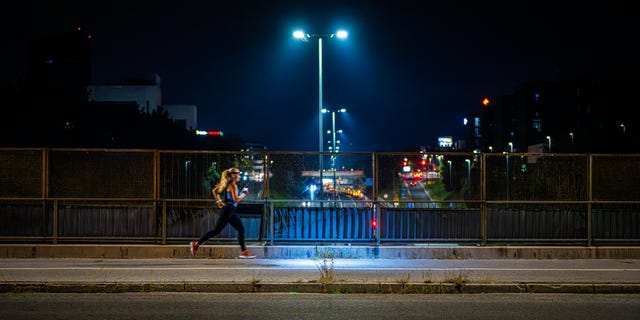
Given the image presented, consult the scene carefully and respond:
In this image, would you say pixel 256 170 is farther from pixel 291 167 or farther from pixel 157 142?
pixel 157 142

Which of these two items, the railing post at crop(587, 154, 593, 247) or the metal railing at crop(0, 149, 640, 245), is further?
the railing post at crop(587, 154, 593, 247)

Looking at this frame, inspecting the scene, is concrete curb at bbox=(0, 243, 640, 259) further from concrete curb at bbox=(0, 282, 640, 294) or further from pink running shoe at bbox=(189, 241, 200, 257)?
concrete curb at bbox=(0, 282, 640, 294)

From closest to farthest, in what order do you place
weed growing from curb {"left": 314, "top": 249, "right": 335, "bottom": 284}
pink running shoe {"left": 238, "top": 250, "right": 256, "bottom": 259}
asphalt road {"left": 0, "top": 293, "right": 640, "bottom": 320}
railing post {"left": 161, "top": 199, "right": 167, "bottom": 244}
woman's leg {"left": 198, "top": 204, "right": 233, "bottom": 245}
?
asphalt road {"left": 0, "top": 293, "right": 640, "bottom": 320}, weed growing from curb {"left": 314, "top": 249, "right": 335, "bottom": 284}, woman's leg {"left": 198, "top": 204, "right": 233, "bottom": 245}, pink running shoe {"left": 238, "top": 250, "right": 256, "bottom": 259}, railing post {"left": 161, "top": 199, "right": 167, "bottom": 244}

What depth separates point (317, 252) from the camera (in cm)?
1343

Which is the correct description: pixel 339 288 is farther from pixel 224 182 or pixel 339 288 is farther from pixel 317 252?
pixel 224 182

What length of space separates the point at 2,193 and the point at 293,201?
6.32 metres

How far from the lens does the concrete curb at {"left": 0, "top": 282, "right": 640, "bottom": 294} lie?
9766 millimetres

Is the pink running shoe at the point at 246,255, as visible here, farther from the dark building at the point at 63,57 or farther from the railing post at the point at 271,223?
the dark building at the point at 63,57

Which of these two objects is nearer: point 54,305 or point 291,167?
point 54,305

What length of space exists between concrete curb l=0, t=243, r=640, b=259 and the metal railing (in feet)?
1.13

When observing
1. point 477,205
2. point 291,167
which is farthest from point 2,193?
point 477,205

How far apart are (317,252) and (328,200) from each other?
1149 mm

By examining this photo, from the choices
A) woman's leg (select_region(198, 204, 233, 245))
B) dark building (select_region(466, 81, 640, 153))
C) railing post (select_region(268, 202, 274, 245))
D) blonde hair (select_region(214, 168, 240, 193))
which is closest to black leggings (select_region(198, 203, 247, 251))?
woman's leg (select_region(198, 204, 233, 245))

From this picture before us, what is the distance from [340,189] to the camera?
15094mm
